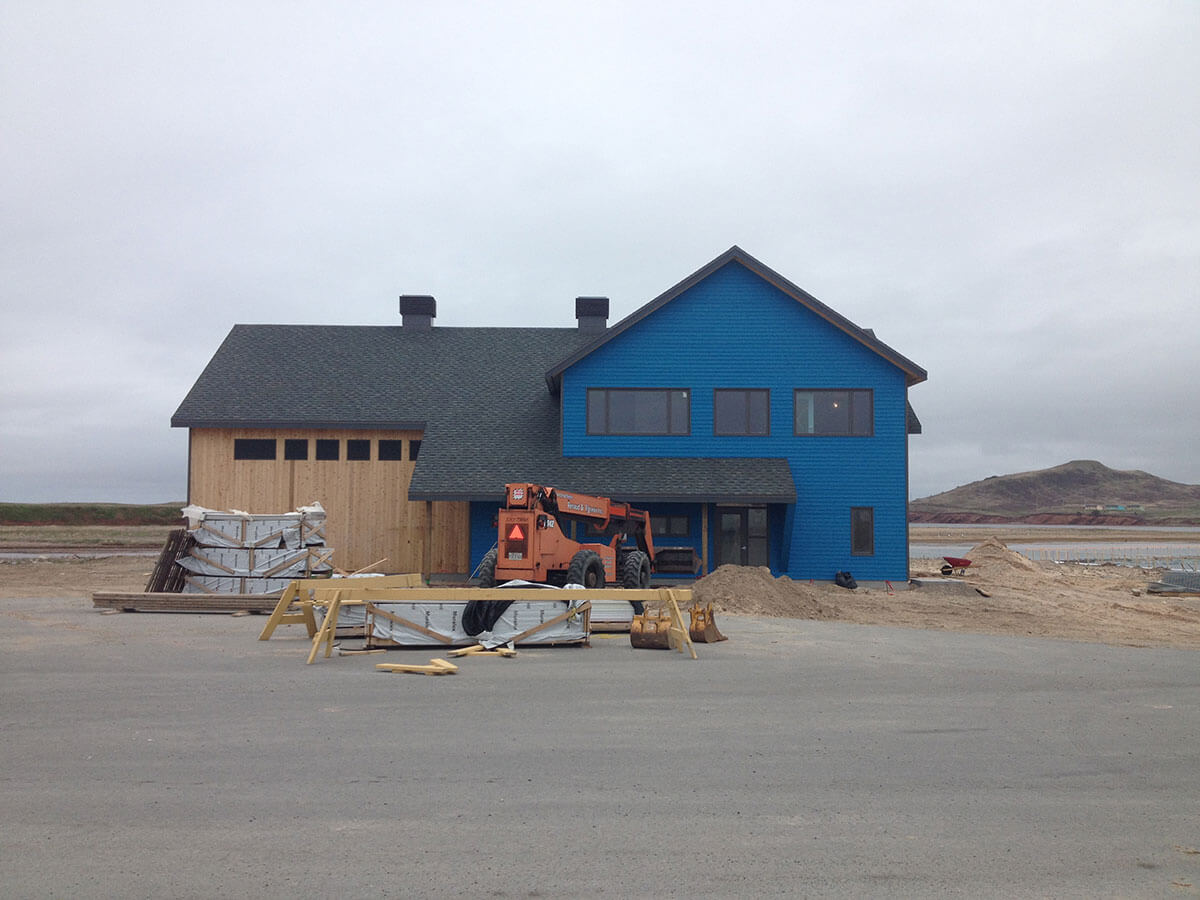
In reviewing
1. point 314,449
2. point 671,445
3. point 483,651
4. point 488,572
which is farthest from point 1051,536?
point 483,651

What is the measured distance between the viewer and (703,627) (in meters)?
14.5

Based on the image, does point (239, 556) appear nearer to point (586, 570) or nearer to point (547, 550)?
point (547, 550)

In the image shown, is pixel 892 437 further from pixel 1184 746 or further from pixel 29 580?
pixel 29 580

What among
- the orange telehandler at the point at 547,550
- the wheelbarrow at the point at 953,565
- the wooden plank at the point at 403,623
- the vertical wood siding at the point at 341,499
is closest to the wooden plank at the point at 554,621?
the wooden plank at the point at 403,623

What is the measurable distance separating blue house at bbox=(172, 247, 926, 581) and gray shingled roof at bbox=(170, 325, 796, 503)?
9 cm

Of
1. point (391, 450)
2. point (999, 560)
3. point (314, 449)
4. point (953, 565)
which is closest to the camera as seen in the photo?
point (314, 449)

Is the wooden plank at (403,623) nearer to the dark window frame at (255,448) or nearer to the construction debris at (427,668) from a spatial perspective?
the construction debris at (427,668)

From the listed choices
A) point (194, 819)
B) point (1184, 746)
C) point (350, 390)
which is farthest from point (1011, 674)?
point (350, 390)

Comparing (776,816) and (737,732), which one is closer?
(776,816)

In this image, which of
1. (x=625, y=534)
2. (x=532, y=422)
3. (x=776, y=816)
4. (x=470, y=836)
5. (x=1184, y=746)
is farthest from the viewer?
(x=532, y=422)

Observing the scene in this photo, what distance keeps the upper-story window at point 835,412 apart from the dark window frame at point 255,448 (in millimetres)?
15146

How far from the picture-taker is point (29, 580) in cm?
2691

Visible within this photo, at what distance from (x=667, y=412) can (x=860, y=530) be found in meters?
6.16

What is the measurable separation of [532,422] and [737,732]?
67.8ft
